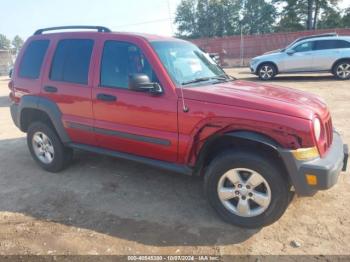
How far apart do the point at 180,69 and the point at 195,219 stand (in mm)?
1689

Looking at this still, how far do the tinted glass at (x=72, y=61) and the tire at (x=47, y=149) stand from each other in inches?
31.9

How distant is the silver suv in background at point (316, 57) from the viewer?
13.3 m

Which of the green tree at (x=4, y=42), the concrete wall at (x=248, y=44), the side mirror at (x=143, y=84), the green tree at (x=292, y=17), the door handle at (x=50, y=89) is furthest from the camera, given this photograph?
the green tree at (x=4, y=42)

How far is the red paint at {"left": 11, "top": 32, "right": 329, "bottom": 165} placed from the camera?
121 inches

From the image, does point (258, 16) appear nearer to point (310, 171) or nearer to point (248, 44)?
point (248, 44)

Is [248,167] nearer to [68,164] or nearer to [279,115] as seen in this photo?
[279,115]

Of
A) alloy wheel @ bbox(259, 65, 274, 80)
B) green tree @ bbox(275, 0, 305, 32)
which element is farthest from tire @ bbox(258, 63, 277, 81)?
green tree @ bbox(275, 0, 305, 32)

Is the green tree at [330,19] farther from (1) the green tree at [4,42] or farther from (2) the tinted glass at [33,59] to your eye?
(1) the green tree at [4,42]

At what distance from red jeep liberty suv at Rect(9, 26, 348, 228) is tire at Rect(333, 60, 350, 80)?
10845 millimetres

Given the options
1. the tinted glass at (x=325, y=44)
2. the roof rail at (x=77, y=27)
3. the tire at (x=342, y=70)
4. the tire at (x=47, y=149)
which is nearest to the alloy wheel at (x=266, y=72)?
the tinted glass at (x=325, y=44)

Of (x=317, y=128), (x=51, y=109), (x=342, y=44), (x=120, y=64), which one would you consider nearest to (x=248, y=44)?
(x=342, y=44)

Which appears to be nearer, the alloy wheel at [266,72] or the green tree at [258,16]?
the alloy wheel at [266,72]

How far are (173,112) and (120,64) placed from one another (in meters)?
0.99

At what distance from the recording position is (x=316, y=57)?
13469 millimetres
